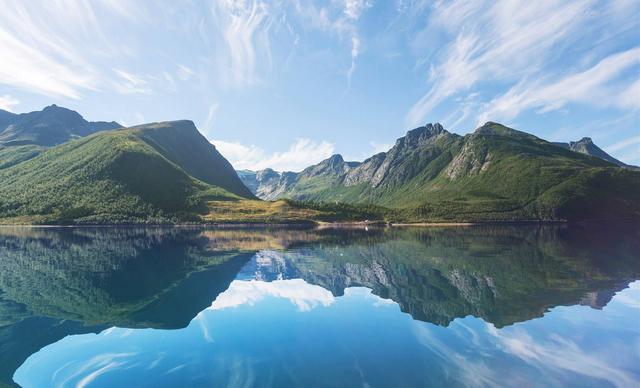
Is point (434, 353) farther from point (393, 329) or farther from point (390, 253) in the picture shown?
point (390, 253)

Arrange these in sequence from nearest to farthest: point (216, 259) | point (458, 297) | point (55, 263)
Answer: point (458, 297), point (55, 263), point (216, 259)

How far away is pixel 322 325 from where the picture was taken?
133 feet

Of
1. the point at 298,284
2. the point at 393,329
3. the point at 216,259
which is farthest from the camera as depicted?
the point at 216,259

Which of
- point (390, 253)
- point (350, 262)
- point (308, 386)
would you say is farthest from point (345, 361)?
point (390, 253)

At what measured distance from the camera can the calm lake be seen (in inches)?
1093

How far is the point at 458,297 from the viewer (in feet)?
168

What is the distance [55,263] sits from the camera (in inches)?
3250

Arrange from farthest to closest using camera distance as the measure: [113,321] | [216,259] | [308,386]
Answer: [216,259]
[113,321]
[308,386]

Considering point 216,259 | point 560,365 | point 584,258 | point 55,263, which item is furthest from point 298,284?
point 584,258

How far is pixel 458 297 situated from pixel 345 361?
26.8 metres

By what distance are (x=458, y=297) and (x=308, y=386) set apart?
3223 centimetres

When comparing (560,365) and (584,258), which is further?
(584,258)

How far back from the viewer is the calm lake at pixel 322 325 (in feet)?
91.0

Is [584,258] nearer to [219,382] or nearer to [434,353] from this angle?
[434,353]
